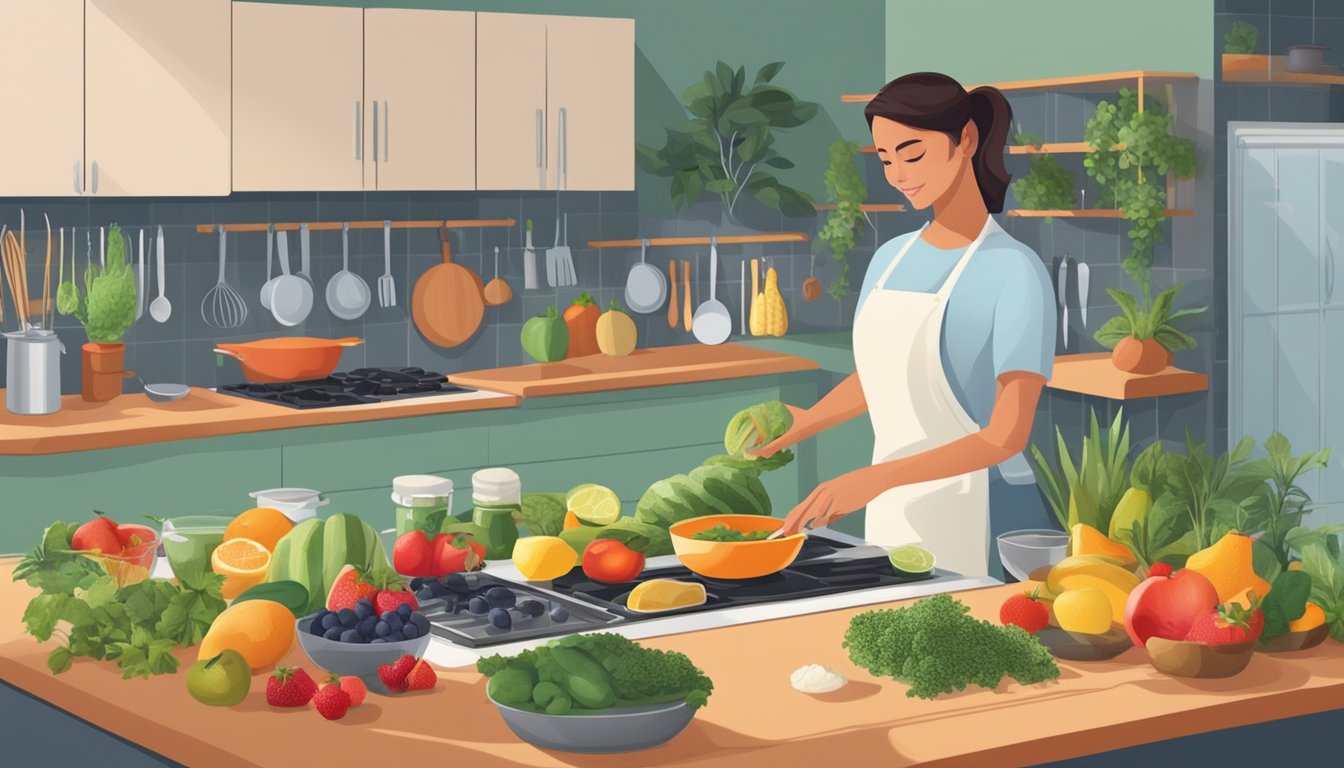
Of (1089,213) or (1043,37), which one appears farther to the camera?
(1043,37)

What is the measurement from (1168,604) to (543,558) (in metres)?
0.98

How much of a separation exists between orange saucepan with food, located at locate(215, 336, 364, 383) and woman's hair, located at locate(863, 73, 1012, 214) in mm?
2861

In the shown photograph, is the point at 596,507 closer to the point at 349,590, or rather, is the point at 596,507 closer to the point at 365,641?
the point at 349,590

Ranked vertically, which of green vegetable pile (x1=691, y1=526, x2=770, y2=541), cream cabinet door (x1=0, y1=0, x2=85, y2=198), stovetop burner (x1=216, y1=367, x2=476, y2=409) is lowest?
green vegetable pile (x1=691, y1=526, x2=770, y2=541)

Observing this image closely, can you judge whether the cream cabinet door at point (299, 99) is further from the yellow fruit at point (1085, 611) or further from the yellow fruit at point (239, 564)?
the yellow fruit at point (1085, 611)

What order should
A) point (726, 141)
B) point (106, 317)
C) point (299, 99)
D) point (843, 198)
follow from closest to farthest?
point (106, 317) < point (299, 99) < point (726, 141) < point (843, 198)

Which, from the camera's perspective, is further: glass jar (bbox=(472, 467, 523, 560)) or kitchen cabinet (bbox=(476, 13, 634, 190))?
kitchen cabinet (bbox=(476, 13, 634, 190))

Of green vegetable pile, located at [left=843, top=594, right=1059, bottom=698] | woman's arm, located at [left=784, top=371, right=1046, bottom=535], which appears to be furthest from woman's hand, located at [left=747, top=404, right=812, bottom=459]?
green vegetable pile, located at [left=843, top=594, right=1059, bottom=698]

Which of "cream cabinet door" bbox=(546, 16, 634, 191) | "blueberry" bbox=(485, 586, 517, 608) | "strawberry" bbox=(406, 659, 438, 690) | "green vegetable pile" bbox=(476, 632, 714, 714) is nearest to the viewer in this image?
"green vegetable pile" bbox=(476, 632, 714, 714)

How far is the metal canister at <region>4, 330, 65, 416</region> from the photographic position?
5.04 meters

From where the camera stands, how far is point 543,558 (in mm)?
2896

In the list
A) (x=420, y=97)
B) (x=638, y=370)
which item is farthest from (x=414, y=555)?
(x=638, y=370)

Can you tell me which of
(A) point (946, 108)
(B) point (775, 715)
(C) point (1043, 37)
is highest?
(C) point (1043, 37)

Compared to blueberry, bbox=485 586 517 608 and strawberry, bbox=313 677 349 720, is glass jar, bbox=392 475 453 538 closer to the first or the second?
blueberry, bbox=485 586 517 608
